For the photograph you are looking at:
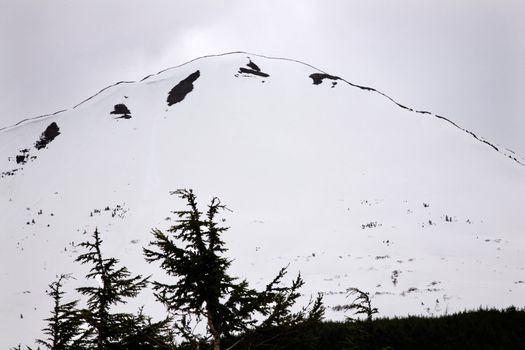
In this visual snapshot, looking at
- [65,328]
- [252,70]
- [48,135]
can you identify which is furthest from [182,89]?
[65,328]

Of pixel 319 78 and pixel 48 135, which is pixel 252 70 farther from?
pixel 48 135

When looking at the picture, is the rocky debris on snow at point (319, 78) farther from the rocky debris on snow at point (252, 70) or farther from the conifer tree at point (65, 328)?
the conifer tree at point (65, 328)

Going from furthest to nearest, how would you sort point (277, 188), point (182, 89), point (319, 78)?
point (319, 78) < point (182, 89) < point (277, 188)

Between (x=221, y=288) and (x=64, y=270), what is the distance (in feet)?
59.4

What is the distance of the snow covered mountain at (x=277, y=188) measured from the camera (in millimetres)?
16234

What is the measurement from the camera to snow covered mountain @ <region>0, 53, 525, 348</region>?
16.2 meters

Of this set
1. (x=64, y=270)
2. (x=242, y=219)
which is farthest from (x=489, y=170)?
(x=64, y=270)

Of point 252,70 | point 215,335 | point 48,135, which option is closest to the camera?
point 215,335

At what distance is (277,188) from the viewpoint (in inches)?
1201

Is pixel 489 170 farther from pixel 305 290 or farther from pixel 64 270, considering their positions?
pixel 64 270

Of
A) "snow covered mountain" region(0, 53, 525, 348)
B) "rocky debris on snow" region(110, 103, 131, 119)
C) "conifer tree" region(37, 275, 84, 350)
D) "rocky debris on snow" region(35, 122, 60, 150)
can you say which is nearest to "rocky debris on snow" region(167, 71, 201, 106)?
"snow covered mountain" region(0, 53, 525, 348)

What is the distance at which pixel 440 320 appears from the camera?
8195 millimetres

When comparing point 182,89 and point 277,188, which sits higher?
point 182,89

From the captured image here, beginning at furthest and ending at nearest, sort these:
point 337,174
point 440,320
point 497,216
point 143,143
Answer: point 143,143 → point 337,174 → point 497,216 → point 440,320
